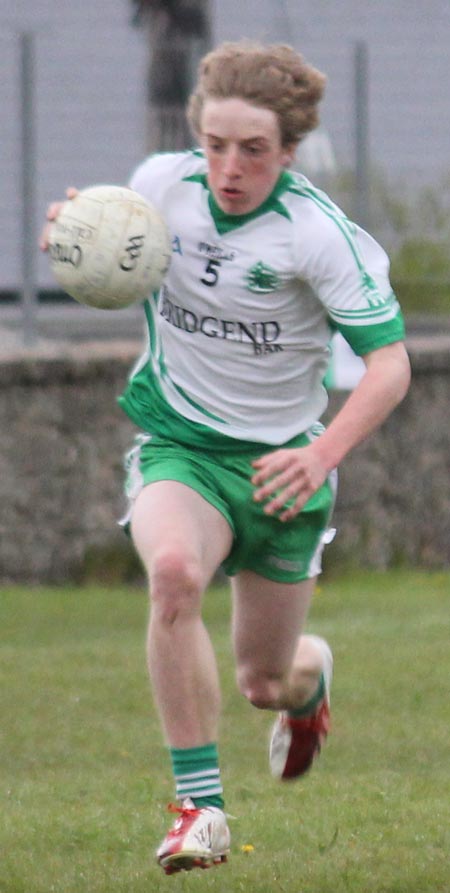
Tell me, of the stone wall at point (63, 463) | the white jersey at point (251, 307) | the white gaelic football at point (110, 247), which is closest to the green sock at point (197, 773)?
the white jersey at point (251, 307)

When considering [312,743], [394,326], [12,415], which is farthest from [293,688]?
[12,415]

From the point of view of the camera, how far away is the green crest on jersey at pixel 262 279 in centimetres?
570

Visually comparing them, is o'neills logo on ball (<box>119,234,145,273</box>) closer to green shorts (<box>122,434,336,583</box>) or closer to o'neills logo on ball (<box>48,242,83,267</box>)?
o'neills logo on ball (<box>48,242,83,267</box>)

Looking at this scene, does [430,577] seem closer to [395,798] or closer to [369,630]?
[369,630]

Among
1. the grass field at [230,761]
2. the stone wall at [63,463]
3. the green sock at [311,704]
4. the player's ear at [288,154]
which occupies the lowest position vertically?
the stone wall at [63,463]

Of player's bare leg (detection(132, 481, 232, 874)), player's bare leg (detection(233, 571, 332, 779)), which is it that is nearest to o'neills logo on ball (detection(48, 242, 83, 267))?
player's bare leg (detection(132, 481, 232, 874))

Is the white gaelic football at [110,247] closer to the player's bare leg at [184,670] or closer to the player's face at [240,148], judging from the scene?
the player's face at [240,148]

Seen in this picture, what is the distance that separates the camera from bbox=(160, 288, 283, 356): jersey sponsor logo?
577cm

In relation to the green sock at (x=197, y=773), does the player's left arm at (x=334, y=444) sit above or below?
above

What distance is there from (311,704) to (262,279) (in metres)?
1.68

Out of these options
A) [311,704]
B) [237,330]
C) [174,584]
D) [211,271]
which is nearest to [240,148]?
[211,271]

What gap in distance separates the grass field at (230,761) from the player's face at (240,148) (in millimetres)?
1984

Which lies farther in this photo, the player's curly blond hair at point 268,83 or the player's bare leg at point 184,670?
the player's curly blond hair at point 268,83

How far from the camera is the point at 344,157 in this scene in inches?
554
